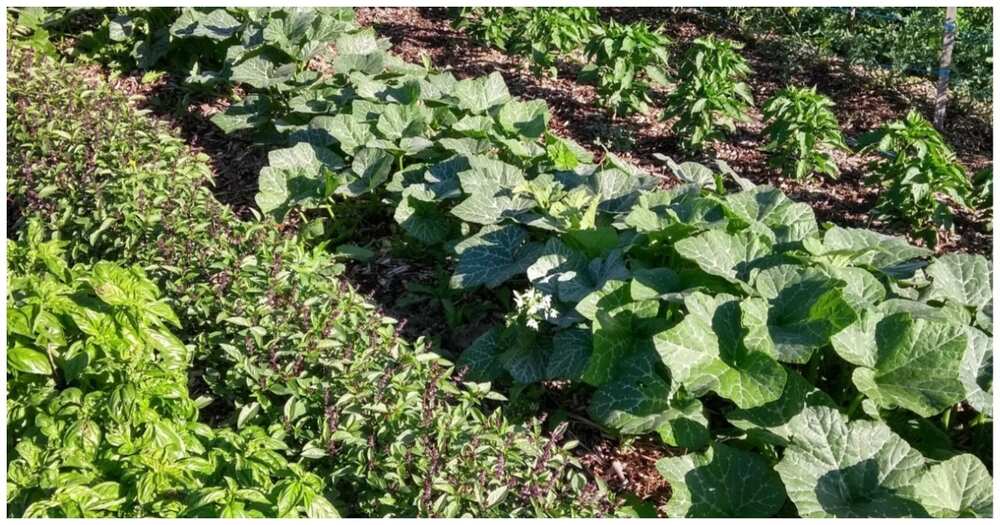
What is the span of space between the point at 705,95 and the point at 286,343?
299cm

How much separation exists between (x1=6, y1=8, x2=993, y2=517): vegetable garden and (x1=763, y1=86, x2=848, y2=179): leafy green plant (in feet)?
0.07

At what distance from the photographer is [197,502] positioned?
2.08 metres

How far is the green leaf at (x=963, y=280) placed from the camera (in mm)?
2939

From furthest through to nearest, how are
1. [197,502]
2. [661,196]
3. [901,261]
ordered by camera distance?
[661,196]
[901,261]
[197,502]

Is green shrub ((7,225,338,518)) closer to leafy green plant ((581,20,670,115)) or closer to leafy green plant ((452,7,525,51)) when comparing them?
leafy green plant ((581,20,670,115))

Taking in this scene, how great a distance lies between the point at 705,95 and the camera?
5008mm

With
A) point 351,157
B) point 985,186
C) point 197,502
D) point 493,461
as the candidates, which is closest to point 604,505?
point 493,461

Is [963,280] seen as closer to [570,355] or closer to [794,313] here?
[794,313]

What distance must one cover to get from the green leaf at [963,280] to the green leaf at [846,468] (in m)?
0.67

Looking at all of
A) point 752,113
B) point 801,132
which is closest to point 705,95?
point 801,132

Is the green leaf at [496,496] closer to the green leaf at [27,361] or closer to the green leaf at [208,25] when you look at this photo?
the green leaf at [27,361]

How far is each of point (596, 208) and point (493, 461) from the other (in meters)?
1.47

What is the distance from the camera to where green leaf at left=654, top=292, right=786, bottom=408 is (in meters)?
2.62

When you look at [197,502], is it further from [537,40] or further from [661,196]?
[537,40]
